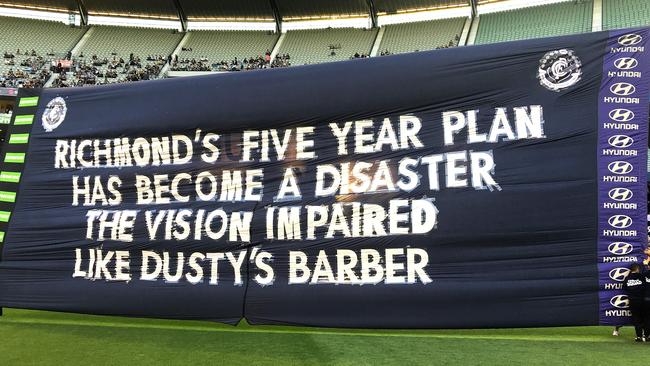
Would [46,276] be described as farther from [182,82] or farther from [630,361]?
[630,361]

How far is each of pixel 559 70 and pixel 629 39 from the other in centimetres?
58

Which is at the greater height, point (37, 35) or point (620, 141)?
point (37, 35)

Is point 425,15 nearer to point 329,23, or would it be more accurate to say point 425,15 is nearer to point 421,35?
point 421,35

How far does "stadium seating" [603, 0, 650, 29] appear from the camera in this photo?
2473 cm

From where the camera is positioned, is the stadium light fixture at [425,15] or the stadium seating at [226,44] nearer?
the stadium light fixture at [425,15]

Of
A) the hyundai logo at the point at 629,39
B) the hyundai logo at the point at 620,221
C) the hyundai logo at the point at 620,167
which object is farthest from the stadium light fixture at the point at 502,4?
the hyundai logo at the point at 620,221

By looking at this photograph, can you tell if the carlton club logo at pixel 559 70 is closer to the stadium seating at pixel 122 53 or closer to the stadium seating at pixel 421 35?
the stadium seating at pixel 421 35

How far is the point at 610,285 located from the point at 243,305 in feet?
10.7

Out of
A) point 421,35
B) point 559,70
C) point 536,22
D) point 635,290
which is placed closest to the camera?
point 559,70

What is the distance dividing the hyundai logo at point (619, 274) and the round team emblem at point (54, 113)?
6.06 meters

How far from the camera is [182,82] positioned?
18.1 ft

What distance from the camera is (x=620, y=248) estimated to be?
3945 mm

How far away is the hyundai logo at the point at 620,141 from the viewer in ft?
13.0

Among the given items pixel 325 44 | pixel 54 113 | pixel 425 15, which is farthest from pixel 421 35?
pixel 54 113
